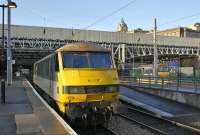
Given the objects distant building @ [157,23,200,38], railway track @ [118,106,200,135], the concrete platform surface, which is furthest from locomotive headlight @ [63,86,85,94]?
distant building @ [157,23,200,38]

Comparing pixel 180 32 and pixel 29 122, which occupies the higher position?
pixel 180 32

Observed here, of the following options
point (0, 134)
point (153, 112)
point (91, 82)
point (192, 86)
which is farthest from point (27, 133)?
point (192, 86)

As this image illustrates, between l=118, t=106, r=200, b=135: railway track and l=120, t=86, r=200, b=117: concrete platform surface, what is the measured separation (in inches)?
29.8

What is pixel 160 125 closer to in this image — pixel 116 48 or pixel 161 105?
pixel 161 105

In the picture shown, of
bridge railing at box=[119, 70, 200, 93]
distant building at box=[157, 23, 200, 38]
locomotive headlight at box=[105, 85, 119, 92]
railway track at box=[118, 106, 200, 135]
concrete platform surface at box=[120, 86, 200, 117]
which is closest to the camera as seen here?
railway track at box=[118, 106, 200, 135]

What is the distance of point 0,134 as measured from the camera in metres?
11.2

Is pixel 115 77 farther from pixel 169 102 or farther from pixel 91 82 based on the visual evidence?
pixel 169 102

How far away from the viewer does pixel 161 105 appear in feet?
70.3

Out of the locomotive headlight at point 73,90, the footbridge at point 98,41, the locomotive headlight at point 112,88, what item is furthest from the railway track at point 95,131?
the footbridge at point 98,41

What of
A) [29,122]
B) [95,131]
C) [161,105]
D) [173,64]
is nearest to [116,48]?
[173,64]

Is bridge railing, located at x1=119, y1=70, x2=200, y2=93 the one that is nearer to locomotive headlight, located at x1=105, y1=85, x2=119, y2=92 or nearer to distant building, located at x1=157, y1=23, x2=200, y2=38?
locomotive headlight, located at x1=105, y1=85, x2=119, y2=92

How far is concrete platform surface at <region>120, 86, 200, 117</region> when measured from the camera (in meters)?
18.9

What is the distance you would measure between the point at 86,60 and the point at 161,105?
8227mm

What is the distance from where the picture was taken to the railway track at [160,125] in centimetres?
1404
